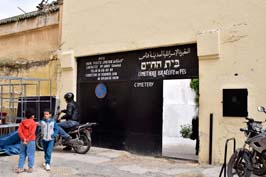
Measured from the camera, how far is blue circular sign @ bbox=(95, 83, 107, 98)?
33.1 feet

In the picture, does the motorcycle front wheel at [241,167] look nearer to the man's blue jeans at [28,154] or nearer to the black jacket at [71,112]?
the man's blue jeans at [28,154]

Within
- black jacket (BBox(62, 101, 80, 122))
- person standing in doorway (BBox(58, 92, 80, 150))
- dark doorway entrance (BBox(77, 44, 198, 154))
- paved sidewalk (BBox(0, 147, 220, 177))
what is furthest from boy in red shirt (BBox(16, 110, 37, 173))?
dark doorway entrance (BBox(77, 44, 198, 154))

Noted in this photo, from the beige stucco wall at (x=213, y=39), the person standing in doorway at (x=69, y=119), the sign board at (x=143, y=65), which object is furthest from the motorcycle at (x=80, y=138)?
the beige stucco wall at (x=213, y=39)

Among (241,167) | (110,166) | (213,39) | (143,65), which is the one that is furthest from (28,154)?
(213,39)

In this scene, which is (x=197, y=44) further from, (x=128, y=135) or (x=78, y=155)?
(x=78, y=155)

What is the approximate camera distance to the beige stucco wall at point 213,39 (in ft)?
24.2

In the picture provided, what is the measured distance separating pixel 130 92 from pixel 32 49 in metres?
4.46

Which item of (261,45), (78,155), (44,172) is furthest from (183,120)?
(44,172)

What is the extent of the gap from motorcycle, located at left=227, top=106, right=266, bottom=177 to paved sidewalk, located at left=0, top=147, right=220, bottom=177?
92 centimetres

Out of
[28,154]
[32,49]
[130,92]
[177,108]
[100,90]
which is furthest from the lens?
[177,108]

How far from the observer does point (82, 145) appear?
358 inches

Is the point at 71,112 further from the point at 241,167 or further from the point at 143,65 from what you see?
the point at 241,167

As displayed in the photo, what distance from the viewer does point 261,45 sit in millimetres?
7309

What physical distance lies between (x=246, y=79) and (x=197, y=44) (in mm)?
1405
